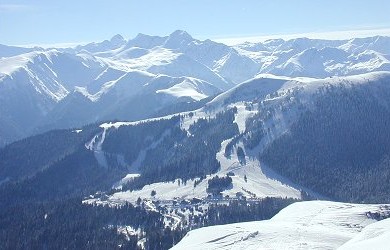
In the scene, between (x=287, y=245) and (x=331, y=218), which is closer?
(x=287, y=245)

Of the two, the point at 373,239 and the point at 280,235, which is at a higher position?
the point at 373,239

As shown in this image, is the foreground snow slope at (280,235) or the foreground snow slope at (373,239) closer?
the foreground snow slope at (373,239)

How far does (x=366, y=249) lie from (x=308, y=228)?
46220 mm

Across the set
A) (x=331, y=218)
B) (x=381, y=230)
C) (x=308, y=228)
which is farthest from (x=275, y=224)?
(x=381, y=230)

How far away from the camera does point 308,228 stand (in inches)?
7062

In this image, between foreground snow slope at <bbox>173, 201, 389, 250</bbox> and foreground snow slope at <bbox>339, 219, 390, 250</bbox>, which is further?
foreground snow slope at <bbox>173, 201, 389, 250</bbox>

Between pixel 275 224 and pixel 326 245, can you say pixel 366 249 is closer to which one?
pixel 326 245

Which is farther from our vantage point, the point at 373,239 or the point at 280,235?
the point at 280,235

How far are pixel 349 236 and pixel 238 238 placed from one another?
33641 millimetres

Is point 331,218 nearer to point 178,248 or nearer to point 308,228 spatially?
point 308,228

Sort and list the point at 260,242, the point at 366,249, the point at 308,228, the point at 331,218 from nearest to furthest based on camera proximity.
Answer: the point at 366,249
the point at 260,242
the point at 308,228
the point at 331,218

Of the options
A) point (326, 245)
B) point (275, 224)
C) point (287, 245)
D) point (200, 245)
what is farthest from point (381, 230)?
point (200, 245)

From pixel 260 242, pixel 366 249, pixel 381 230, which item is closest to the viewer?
pixel 366 249

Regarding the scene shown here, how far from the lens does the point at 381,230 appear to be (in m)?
155
